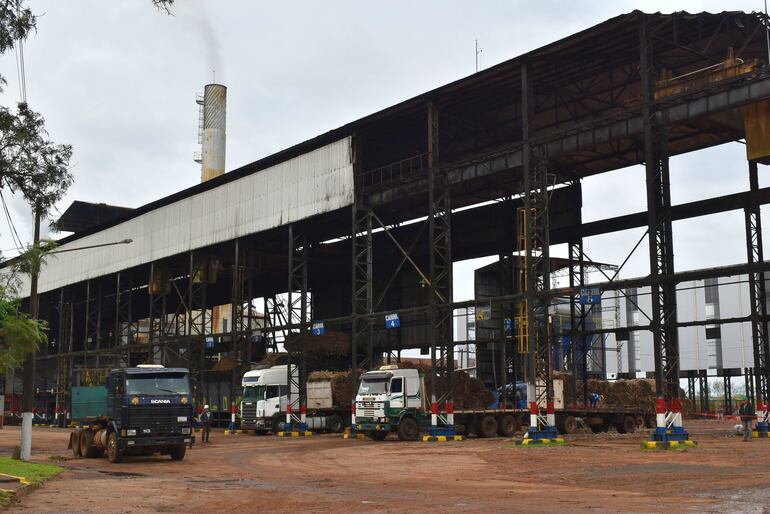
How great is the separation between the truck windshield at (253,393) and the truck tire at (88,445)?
18966mm

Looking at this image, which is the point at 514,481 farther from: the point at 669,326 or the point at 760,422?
the point at 760,422

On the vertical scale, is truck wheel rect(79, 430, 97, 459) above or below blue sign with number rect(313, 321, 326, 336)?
below

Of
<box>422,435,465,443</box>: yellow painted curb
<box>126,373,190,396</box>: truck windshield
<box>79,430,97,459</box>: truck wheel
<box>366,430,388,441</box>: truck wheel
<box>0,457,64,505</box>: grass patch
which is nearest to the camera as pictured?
<box>0,457,64,505</box>: grass patch

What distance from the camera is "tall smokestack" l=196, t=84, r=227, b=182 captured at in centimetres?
7675

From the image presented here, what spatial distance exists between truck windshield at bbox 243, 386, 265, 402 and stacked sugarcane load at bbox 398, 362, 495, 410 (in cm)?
1050

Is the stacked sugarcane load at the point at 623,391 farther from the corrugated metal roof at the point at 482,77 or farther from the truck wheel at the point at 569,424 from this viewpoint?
the corrugated metal roof at the point at 482,77

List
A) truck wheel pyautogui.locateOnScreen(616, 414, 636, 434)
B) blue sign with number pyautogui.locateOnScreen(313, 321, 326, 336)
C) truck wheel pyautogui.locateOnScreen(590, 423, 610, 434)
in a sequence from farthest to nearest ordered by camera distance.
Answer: blue sign with number pyautogui.locateOnScreen(313, 321, 326, 336) < truck wheel pyautogui.locateOnScreen(616, 414, 636, 434) < truck wheel pyautogui.locateOnScreen(590, 423, 610, 434)

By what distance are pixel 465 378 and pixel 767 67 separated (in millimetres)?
19769

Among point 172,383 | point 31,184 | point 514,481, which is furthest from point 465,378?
point 31,184

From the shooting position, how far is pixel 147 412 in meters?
26.0

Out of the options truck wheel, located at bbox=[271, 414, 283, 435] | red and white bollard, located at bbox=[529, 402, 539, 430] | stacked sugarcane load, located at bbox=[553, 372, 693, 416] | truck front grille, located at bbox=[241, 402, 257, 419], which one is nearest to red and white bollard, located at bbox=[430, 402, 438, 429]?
red and white bollard, located at bbox=[529, 402, 539, 430]

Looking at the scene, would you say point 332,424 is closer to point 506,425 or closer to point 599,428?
point 506,425

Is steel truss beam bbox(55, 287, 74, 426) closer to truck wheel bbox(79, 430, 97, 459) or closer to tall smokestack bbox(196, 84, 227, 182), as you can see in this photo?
tall smokestack bbox(196, 84, 227, 182)

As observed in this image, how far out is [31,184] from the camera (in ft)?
72.0
